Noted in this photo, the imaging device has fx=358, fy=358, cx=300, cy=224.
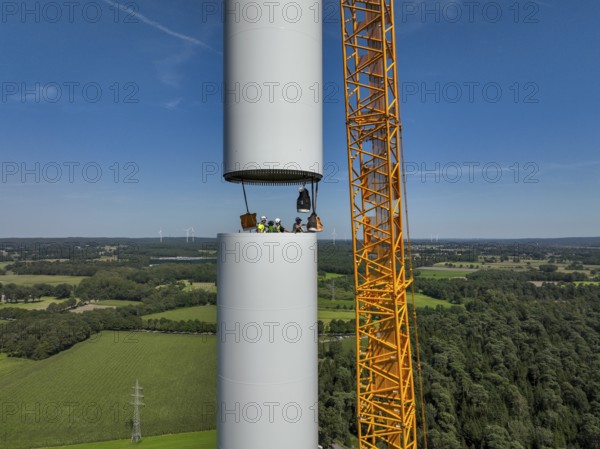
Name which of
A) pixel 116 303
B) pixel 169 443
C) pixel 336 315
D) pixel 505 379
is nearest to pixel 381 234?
pixel 169 443

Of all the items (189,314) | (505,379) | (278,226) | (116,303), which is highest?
(278,226)

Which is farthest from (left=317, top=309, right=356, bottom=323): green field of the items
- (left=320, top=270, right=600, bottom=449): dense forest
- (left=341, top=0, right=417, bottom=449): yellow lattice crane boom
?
(left=341, top=0, right=417, bottom=449): yellow lattice crane boom

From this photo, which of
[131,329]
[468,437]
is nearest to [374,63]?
[468,437]

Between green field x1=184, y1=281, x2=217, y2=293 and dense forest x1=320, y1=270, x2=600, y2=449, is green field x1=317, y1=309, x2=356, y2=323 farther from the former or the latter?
green field x1=184, y1=281, x2=217, y2=293

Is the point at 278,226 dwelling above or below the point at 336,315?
above

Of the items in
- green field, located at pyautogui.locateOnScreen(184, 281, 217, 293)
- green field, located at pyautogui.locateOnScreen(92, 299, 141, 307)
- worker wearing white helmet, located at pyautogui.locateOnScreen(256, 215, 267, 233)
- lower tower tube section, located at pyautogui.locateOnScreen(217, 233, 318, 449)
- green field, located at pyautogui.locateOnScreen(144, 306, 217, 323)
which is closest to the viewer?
lower tower tube section, located at pyautogui.locateOnScreen(217, 233, 318, 449)

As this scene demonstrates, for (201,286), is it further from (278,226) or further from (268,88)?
(268,88)

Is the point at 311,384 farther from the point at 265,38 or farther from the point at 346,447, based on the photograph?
the point at 346,447
